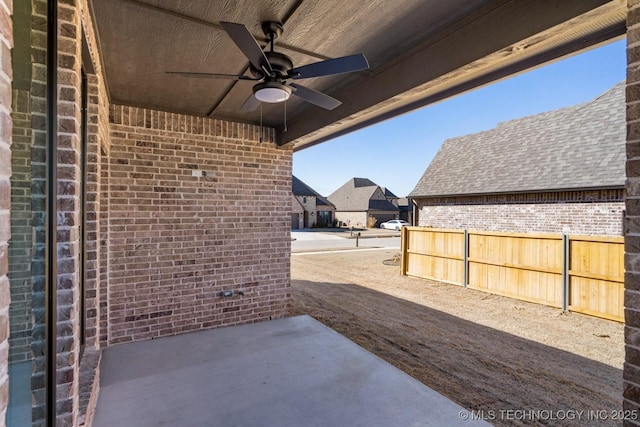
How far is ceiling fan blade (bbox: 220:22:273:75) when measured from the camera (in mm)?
1923

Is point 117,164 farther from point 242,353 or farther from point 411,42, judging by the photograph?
point 411,42

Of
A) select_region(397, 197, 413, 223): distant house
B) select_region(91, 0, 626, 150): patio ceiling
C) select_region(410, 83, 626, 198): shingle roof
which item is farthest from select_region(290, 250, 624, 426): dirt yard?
select_region(397, 197, 413, 223): distant house

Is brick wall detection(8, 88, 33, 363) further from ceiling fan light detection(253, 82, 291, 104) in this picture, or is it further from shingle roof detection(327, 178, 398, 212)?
shingle roof detection(327, 178, 398, 212)

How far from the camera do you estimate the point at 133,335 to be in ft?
13.7

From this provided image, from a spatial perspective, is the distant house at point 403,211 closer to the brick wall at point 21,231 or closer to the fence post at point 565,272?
A: the fence post at point 565,272

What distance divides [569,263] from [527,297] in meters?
1.11

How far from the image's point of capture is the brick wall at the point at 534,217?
789 centimetres

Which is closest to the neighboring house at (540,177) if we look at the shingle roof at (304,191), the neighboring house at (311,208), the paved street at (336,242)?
the paved street at (336,242)

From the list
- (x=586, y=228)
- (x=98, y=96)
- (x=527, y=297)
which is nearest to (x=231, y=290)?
(x=98, y=96)

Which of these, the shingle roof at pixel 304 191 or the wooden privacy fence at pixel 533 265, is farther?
the shingle roof at pixel 304 191

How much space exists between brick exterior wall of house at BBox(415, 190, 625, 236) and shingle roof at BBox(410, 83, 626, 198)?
403 mm

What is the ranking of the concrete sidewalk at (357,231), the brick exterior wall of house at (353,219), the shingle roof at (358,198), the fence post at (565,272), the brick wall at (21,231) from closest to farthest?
the brick wall at (21,231) → the fence post at (565,272) → the concrete sidewalk at (357,231) → the brick exterior wall of house at (353,219) → the shingle roof at (358,198)

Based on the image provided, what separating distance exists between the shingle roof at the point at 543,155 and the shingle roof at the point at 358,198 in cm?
2269

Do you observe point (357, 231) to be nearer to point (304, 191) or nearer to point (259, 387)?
point (304, 191)
